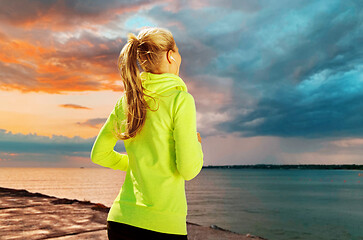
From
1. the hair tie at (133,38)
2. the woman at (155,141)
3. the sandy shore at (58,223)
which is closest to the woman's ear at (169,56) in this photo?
the woman at (155,141)

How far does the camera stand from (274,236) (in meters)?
20.9

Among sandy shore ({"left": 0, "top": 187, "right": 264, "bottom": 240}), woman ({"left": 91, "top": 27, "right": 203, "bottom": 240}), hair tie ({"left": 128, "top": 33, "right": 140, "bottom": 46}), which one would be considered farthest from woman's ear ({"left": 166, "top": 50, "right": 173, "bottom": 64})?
sandy shore ({"left": 0, "top": 187, "right": 264, "bottom": 240})

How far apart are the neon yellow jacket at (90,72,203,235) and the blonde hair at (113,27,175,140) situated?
5 centimetres

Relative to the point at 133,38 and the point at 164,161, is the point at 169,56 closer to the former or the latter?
the point at 133,38

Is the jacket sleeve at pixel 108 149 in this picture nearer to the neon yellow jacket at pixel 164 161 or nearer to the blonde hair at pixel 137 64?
the blonde hair at pixel 137 64

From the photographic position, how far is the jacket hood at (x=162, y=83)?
62.1 inches

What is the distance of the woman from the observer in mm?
1508

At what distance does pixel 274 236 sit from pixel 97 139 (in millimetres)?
21489

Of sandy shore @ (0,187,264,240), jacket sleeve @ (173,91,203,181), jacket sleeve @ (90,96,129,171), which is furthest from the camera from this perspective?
sandy shore @ (0,187,264,240)

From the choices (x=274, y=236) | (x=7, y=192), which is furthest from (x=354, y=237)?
(x=7, y=192)

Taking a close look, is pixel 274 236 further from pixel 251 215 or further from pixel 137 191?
pixel 137 191

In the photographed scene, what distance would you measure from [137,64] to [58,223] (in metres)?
4.20

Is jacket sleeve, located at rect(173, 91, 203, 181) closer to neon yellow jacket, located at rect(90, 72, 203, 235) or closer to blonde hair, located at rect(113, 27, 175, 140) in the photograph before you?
neon yellow jacket, located at rect(90, 72, 203, 235)

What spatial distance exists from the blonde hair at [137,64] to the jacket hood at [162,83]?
4 centimetres
